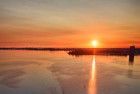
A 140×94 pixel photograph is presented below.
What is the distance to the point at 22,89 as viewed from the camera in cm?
2106

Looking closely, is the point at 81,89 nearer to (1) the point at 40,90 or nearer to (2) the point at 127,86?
(1) the point at 40,90

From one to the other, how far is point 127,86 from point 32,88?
30.2ft

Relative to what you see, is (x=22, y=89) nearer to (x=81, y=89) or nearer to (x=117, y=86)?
(x=81, y=89)

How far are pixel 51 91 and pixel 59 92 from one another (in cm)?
81

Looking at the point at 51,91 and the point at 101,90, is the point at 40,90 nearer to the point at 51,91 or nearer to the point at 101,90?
the point at 51,91

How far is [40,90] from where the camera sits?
20734mm

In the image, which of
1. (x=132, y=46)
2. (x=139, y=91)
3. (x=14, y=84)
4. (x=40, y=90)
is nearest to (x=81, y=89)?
(x=40, y=90)

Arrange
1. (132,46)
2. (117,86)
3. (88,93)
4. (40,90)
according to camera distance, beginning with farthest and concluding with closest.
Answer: (132,46)
(117,86)
(40,90)
(88,93)

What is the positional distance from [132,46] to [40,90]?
51.1 meters

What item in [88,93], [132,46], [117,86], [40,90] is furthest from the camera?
[132,46]

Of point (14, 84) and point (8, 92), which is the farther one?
point (14, 84)

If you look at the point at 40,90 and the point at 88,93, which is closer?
the point at 88,93

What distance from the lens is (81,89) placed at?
20.9m

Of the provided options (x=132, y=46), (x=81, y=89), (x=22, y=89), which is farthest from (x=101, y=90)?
(x=132, y=46)
